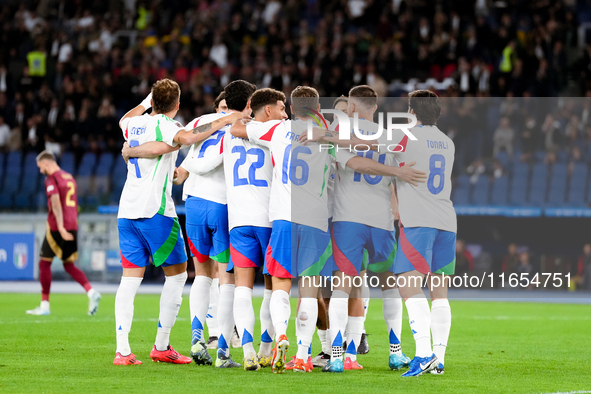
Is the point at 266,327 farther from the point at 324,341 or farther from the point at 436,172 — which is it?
the point at 436,172

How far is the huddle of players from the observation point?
6723 millimetres

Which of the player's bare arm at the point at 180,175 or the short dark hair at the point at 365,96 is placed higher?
the short dark hair at the point at 365,96

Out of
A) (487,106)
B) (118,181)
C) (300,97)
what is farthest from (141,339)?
(487,106)

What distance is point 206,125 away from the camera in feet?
23.3

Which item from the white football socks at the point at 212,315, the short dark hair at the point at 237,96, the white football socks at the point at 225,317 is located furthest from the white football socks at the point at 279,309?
the short dark hair at the point at 237,96

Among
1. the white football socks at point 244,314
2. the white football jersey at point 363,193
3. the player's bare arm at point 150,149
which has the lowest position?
the white football socks at point 244,314

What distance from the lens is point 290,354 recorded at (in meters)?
8.05

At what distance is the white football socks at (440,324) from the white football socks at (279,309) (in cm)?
124

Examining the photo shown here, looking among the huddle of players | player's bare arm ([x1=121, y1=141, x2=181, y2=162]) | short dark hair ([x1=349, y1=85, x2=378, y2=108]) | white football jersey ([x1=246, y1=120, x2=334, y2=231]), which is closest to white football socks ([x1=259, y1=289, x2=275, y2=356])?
the huddle of players

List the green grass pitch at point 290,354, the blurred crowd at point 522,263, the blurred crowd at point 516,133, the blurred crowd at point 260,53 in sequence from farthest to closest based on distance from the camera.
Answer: the blurred crowd at point 260,53, the blurred crowd at point 516,133, the blurred crowd at point 522,263, the green grass pitch at point 290,354

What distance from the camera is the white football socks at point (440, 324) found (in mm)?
6711

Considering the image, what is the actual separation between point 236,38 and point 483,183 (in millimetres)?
9261

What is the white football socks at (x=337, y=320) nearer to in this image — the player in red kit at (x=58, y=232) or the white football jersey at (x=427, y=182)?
the white football jersey at (x=427, y=182)

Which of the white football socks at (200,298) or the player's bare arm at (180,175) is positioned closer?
the white football socks at (200,298)
